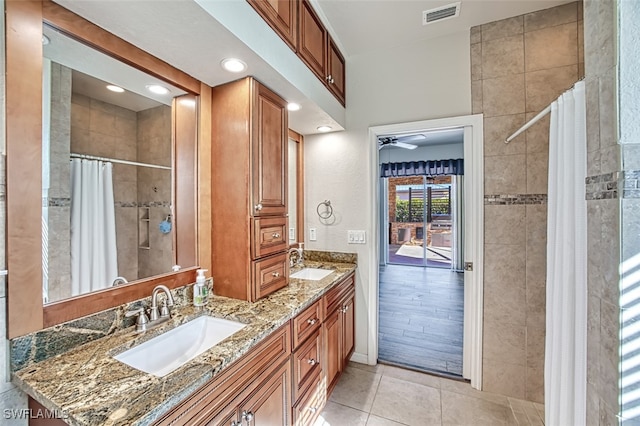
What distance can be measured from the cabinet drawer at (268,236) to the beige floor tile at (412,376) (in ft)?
5.09

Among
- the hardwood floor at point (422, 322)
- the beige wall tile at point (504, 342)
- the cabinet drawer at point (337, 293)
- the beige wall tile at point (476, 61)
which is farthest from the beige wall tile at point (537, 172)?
the hardwood floor at point (422, 322)

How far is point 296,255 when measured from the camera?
261 cm

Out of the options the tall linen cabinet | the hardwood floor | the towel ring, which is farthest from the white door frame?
the tall linen cabinet

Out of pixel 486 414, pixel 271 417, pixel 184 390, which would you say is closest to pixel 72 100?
pixel 184 390

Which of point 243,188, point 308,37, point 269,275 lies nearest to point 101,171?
point 243,188

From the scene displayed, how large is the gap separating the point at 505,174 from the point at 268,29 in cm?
193

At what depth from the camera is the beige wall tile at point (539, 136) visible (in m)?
1.94

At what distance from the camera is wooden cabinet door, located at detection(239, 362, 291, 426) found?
1097 millimetres

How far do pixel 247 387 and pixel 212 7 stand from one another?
1506mm

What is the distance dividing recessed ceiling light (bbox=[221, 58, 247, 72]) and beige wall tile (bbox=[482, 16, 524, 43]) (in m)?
1.93

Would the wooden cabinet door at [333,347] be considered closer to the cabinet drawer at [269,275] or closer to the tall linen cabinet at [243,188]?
the cabinet drawer at [269,275]

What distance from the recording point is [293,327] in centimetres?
146

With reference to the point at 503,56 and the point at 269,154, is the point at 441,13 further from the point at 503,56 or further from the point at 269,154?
the point at 269,154

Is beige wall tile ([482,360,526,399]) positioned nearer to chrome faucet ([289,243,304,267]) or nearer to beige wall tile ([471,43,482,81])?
chrome faucet ([289,243,304,267])
